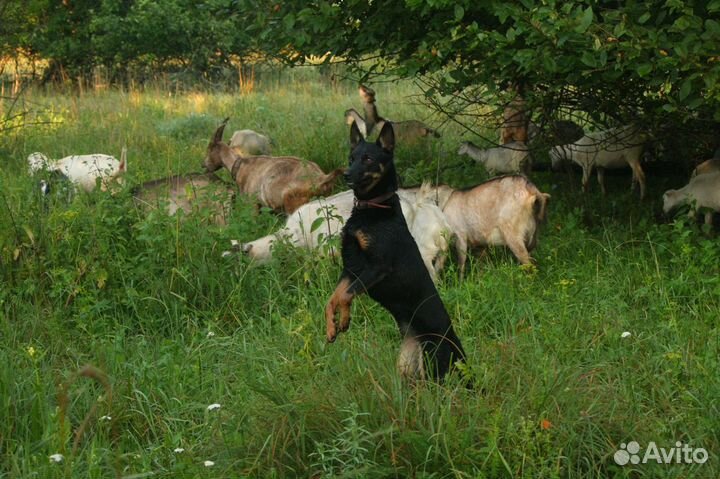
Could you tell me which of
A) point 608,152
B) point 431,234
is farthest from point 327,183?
point 608,152

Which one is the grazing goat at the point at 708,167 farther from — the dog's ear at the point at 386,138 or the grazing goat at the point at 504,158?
the dog's ear at the point at 386,138

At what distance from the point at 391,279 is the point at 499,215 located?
3.06 meters

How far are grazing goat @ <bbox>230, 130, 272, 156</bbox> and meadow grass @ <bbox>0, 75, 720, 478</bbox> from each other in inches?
133

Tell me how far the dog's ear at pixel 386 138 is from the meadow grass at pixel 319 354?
1.07 meters

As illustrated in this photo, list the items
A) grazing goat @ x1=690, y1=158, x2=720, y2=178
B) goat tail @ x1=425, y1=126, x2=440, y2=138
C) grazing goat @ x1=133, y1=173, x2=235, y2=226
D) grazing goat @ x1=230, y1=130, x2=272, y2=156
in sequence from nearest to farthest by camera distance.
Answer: grazing goat @ x1=133, y1=173, x2=235, y2=226, grazing goat @ x1=690, y1=158, x2=720, y2=178, goat tail @ x1=425, y1=126, x2=440, y2=138, grazing goat @ x1=230, y1=130, x2=272, y2=156

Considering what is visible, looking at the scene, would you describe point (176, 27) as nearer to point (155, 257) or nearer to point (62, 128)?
point (62, 128)

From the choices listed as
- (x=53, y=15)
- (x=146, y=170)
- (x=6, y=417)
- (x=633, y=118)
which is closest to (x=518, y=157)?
(x=633, y=118)

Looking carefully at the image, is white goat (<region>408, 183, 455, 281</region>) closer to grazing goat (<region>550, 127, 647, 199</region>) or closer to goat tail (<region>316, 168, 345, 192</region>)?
goat tail (<region>316, 168, 345, 192</region>)

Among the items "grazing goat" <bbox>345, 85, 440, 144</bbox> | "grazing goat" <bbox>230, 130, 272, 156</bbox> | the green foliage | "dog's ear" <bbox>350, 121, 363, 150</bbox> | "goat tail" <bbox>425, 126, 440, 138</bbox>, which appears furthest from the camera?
"grazing goat" <bbox>230, 130, 272, 156</bbox>

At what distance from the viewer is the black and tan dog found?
487 cm

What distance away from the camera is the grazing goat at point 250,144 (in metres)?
12.9

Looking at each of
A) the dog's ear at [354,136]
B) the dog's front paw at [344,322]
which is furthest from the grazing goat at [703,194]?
the dog's front paw at [344,322]

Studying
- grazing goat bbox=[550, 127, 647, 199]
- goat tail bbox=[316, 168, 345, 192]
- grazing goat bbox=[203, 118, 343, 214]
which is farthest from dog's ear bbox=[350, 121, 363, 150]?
grazing goat bbox=[550, 127, 647, 199]

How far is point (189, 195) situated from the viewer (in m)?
7.64
